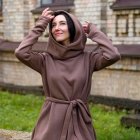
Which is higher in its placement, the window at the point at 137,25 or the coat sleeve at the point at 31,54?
the coat sleeve at the point at 31,54

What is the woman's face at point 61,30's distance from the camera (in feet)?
12.1

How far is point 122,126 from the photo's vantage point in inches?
317

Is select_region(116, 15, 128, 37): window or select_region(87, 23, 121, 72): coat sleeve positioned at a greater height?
select_region(87, 23, 121, 72): coat sleeve

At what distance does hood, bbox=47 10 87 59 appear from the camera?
12.0 ft

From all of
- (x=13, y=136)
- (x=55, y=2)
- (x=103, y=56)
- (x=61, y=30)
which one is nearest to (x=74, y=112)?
(x=103, y=56)

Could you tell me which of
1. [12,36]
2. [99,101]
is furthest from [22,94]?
[99,101]

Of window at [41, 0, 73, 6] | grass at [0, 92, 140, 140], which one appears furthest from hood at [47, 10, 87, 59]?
window at [41, 0, 73, 6]

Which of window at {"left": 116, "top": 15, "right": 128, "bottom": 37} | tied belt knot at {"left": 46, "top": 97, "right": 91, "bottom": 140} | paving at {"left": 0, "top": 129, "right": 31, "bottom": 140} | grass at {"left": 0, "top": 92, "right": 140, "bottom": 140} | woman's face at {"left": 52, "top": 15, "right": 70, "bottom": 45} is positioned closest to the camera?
tied belt knot at {"left": 46, "top": 97, "right": 91, "bottom": 140}

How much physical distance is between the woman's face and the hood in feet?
0.13

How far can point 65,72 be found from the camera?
3.62 meters

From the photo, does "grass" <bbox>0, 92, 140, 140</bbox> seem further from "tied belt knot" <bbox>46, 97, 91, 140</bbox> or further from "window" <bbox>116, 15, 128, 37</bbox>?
"tied belt knot" <bbox>46, 97, 91, 140</bbox>

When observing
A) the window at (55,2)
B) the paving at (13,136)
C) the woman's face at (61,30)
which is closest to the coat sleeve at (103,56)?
the woman's face at (61,30)

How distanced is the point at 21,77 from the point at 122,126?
5.16m

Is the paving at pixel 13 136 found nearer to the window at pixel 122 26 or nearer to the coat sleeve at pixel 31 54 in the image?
the coat sleeve at pixel 31 54
